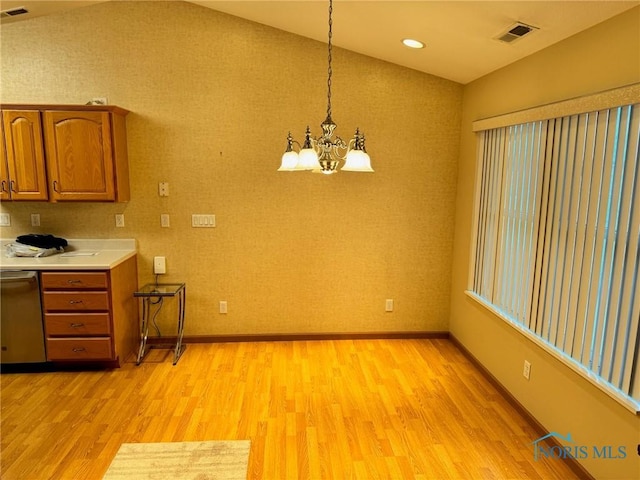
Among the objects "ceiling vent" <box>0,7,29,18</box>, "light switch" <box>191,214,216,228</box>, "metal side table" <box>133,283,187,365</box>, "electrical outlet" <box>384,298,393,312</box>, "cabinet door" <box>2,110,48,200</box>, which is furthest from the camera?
"electrical outlet" <box>384,298,393,312</box>

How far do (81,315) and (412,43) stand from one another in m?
3.43

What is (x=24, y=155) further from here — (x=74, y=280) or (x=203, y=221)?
(x=203, y=221)

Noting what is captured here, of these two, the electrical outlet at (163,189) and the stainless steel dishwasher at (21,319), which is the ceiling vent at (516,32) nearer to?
the electrical outlet at (163,189)

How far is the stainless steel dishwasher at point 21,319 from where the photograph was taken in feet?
10.8

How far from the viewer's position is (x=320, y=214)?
4.02 meters

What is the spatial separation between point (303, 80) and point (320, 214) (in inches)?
49.2

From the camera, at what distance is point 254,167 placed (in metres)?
3.90

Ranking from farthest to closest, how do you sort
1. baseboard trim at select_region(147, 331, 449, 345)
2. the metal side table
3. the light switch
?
1. baseboard trim at select_region(147, 331, 449, 345)
2. the light switch
3. the metal side table

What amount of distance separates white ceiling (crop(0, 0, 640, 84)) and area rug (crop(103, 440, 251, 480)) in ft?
9.55

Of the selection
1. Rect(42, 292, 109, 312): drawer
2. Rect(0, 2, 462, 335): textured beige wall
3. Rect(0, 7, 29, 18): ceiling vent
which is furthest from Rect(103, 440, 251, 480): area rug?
Rect(0, 7, 29, 18): ceiling vent

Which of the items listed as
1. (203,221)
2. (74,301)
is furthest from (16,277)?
(203,221)

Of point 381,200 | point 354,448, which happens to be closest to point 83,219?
point 381,200

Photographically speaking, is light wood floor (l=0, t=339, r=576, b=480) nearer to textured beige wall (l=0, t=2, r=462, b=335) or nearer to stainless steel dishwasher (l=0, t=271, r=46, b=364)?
stainless steel dishwasher (l=0, t=271, r=46, b=364)

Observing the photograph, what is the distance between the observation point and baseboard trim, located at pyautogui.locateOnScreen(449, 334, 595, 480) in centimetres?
231
